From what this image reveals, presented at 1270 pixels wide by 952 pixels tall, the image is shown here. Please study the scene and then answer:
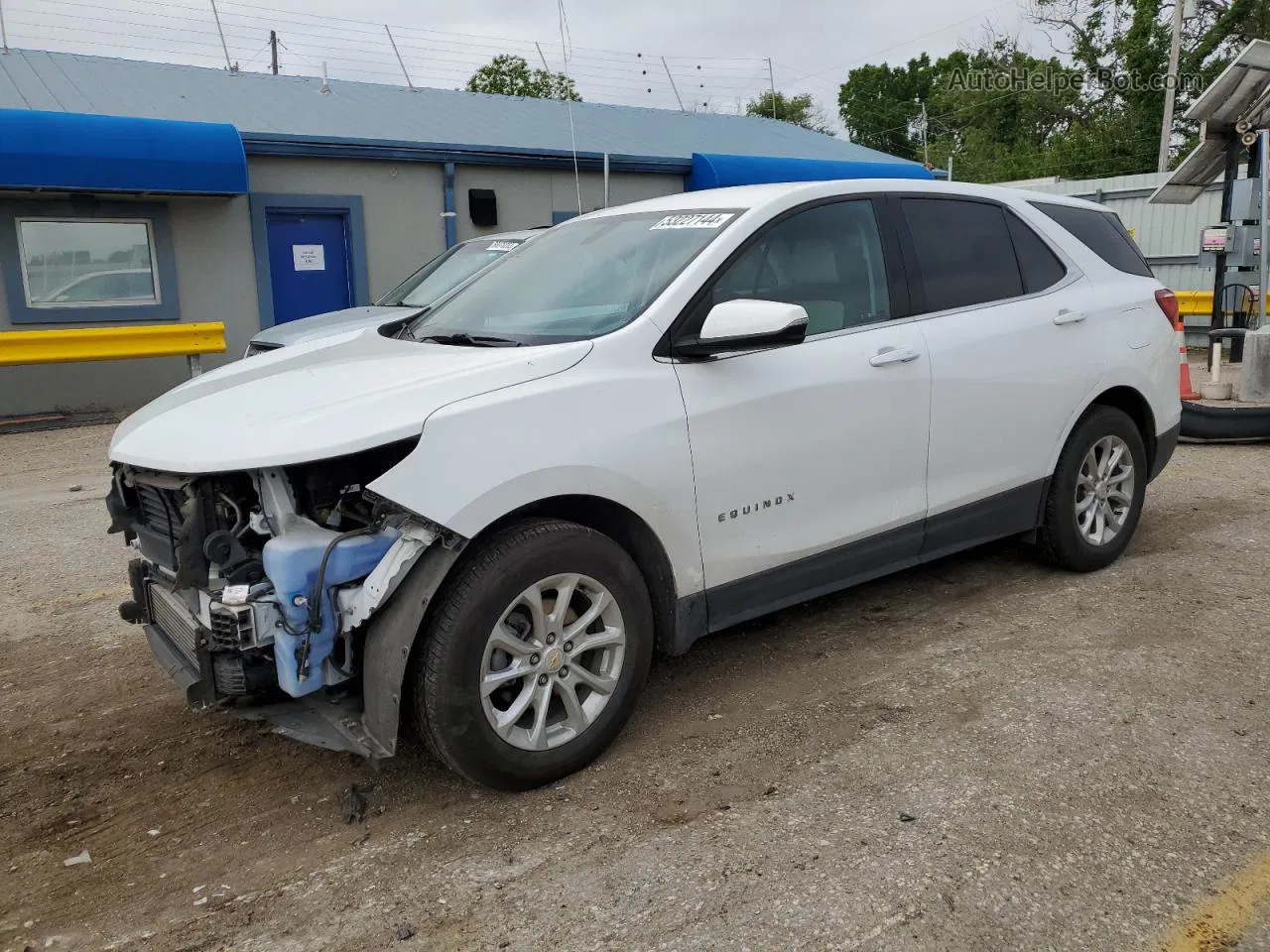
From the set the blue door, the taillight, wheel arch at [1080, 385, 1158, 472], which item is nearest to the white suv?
wheel arch at [1080, 385, 1158, 472]

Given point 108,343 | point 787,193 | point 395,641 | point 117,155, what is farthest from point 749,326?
point 117,155

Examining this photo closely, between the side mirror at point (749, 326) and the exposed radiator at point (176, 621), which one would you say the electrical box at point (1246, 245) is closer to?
the side mirror at point (749, 326)

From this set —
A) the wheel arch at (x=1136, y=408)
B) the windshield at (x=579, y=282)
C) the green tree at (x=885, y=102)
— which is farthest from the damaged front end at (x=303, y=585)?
the green tree at (x=885, y=102)

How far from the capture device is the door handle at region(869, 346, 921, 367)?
12.9 ft

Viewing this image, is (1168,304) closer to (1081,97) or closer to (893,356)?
(893,356)

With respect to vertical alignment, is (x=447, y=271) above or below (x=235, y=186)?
below

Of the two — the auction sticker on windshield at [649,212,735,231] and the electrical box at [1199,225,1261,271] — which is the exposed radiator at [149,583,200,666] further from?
the electrical box at [1199,225,1261,271]

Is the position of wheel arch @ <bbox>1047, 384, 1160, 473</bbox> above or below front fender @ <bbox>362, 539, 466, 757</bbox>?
above

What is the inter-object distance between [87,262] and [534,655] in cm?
1153

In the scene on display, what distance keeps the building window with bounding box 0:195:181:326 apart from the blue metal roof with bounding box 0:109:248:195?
2.68 feet

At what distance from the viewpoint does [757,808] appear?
3.05 m

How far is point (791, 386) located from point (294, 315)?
37.4 ft

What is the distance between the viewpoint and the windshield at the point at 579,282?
3.59 m

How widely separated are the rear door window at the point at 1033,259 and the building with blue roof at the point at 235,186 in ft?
27.7
